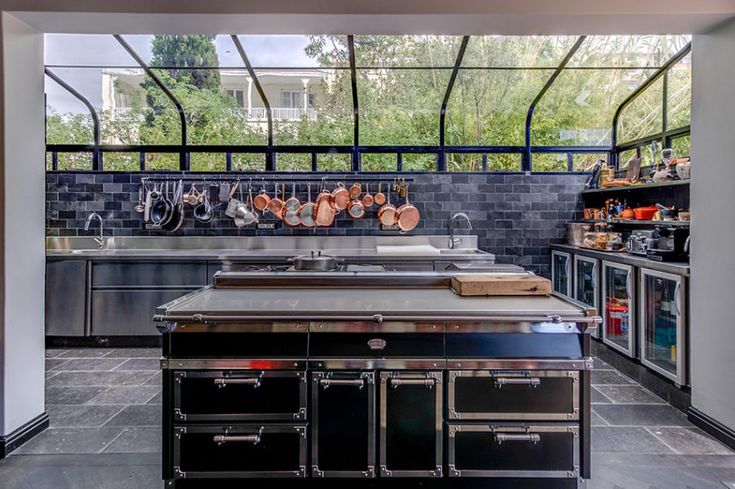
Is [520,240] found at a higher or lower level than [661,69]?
lower

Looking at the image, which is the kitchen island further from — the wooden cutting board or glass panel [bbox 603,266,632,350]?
glass panel [bbox 603,266,632,350]

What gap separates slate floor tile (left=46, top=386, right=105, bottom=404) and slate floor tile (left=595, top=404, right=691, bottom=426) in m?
3.51

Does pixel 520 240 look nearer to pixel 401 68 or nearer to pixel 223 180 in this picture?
→ pixel 401 68

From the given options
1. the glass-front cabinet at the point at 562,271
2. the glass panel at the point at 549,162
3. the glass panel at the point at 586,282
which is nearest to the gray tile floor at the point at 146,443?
the glass panel at the point at 586,282

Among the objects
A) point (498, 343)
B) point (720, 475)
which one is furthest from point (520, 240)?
point (498, 343)

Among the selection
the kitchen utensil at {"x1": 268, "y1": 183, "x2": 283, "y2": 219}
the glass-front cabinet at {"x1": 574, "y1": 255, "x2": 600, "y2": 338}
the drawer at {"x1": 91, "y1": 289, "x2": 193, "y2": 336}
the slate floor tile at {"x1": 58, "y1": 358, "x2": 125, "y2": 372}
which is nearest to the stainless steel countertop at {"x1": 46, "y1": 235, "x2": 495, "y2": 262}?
the kitchen utensil at {"x1": 268, "y1": 183, "x2": 283, "y2": 219}

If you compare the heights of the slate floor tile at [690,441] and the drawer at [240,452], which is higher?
the drawer at [240,452]

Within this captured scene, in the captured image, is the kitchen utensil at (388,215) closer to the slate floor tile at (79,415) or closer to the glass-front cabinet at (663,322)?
the glass-front cabinet at (663,322)

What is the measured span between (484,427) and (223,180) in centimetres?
396

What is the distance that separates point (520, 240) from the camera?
16.1ft

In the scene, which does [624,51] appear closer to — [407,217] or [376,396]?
[407,217]

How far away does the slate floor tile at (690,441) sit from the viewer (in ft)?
7.88

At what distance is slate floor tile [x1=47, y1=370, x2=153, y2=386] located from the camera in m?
3.42

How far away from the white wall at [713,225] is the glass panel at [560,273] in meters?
1.86
